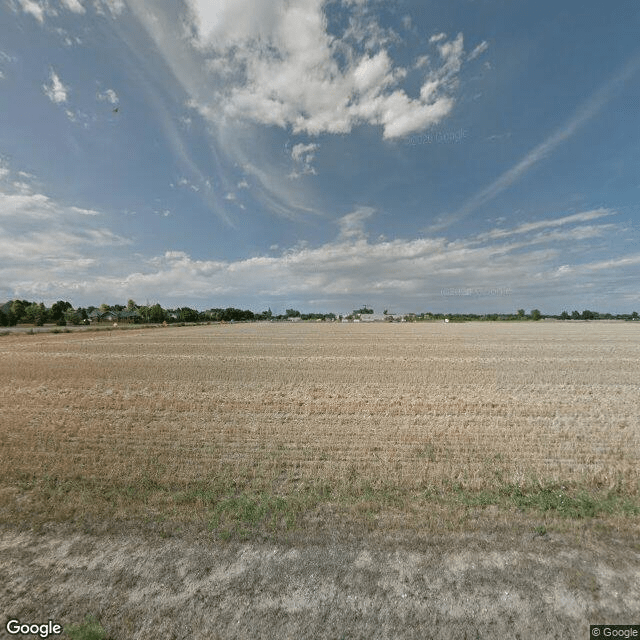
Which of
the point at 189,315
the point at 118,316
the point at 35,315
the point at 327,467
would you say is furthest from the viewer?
the point at 189,315

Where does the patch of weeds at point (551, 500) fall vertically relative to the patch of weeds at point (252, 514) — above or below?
below

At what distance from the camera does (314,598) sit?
3.90 m

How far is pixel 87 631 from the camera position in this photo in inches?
136

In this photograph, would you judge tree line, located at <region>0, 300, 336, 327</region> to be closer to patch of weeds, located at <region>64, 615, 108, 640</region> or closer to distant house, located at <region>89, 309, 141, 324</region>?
distant house, located at <region>89, 309, 141, 324</region>

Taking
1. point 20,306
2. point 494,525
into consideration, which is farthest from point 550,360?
point 20,306

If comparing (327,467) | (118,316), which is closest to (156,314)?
(118,316)

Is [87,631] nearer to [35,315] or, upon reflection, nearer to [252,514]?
[252,514]

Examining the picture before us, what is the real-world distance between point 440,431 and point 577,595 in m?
6.19

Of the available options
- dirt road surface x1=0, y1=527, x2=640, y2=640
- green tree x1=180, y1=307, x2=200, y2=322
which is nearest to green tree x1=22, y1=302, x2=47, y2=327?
green tree x1=180, y1=307, x2=200, y2=322

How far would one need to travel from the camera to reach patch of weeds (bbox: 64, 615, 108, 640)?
11.2 feet

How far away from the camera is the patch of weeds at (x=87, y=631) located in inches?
135

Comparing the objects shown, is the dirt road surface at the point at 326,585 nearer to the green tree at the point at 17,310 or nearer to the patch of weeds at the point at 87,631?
the patch of weeds at the point at 87,631

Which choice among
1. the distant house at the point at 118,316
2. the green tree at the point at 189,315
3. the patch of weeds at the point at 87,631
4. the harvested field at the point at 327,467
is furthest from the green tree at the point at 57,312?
the patch of weeds at the point at 87,631

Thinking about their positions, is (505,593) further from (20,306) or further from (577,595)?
(20,306)
